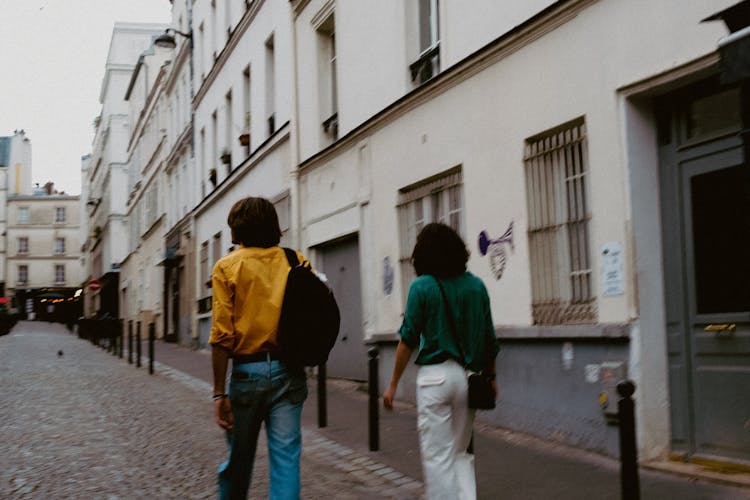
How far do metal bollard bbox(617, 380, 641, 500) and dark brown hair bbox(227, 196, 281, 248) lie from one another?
1.86m

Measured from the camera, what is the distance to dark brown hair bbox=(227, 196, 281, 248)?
14.0 feet

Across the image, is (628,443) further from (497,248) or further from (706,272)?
(497,248)

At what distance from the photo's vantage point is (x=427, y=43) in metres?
11.5

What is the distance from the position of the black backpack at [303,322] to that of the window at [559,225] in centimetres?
405

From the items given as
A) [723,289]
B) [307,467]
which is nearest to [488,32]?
[723,289]

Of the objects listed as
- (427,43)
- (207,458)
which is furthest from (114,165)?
(207,458)

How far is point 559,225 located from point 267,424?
4709 millimetres

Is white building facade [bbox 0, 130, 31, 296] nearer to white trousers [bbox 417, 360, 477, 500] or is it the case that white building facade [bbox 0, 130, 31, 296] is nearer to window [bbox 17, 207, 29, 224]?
window [bbox 17, 207, 29, 224]

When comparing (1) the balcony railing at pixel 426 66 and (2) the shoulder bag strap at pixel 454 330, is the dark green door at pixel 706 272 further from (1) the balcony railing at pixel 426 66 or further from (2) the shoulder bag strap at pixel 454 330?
(1) the balcony railing at pixel 426 66

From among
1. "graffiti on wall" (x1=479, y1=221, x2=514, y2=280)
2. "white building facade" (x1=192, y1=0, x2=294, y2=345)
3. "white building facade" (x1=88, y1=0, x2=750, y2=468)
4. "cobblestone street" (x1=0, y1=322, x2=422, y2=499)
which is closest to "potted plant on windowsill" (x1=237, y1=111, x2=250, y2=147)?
"white building facade" (x1=192, y1=0, x2=294, y2=345)

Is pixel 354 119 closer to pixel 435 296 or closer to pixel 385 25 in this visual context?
pixel 385 25

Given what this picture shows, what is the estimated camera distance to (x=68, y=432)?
9.37 m

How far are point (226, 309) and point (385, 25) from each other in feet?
28.4

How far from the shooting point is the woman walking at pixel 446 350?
15.3ft
